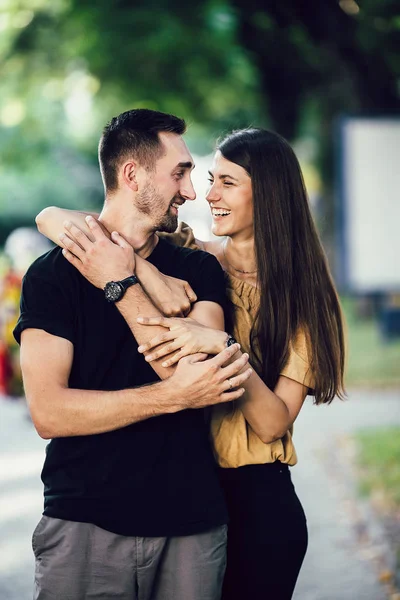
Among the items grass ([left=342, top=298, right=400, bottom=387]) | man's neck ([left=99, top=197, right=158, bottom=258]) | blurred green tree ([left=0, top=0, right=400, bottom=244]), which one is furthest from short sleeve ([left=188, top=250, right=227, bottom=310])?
grass ([left=342, top=298, right=400, bottom=387])

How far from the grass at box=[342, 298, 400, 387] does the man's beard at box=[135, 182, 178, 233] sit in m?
8.47

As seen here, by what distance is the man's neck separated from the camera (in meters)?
3.04

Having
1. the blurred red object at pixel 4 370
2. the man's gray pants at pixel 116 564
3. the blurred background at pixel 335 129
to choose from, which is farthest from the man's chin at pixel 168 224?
the blurred red object at pixel 4 370

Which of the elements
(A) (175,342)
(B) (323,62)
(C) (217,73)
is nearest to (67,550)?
(A) (175,342)

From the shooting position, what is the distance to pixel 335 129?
11.4 m

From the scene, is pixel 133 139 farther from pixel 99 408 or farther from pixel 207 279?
pixel 99 408

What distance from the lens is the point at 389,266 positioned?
11.1 m

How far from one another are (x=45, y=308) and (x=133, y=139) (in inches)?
25.3

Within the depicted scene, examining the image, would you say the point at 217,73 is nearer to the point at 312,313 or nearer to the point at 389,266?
the point at 389,266

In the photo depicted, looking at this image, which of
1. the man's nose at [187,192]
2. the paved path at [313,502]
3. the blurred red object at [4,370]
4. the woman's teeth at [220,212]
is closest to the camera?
the man's nose at [187,192]

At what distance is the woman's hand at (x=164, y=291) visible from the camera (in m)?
2.96

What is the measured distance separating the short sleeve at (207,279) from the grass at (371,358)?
830 centimetres

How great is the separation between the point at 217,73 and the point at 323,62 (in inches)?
103

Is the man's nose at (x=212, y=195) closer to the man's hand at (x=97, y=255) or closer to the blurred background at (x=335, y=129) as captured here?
the man's hand at (x=97, y=255)
